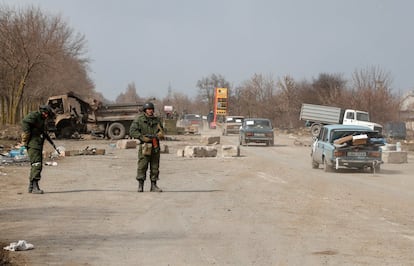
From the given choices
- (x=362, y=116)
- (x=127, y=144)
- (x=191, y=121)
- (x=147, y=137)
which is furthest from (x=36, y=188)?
(x=191, y=121)

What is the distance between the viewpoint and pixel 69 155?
24984 millimetres

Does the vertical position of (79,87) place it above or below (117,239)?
above

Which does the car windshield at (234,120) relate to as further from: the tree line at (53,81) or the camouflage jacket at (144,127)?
the camouflage jacket at (144,127)

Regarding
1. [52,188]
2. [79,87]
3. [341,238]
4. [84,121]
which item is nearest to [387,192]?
[341,238]

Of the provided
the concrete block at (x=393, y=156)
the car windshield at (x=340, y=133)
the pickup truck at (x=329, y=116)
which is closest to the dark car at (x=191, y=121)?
the pickup truck at (x=329, y=116)

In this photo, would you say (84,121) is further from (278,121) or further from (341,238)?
(278,121)

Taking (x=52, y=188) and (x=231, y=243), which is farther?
(x=52, y=188)

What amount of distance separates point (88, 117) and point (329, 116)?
20732 mm

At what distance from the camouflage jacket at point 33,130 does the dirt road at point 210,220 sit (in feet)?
3.58

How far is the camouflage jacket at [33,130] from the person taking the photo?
1261cm

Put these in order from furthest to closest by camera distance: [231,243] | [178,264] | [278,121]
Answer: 1. [278,121]
2. [231,243]
3. [178,264]

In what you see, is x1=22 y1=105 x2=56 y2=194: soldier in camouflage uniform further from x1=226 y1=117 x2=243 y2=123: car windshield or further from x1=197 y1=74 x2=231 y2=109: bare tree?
x1=197 y1=74 x2=231 y2=109: bare tree

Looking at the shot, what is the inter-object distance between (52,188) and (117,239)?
21.1 feet

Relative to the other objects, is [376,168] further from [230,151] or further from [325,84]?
[325,84]
